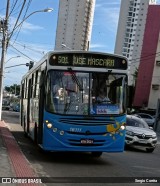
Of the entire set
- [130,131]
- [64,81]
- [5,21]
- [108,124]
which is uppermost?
[5,21]

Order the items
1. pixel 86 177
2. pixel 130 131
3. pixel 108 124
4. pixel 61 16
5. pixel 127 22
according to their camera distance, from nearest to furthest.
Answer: pixel 86 177 < pixel 108 124 < pixel 130 131 < pixel 61 16 < pixel 127 22

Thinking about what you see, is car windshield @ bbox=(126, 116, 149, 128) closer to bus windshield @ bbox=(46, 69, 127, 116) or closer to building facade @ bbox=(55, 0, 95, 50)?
bus windshield @ bbox=(46, 69, 127, 116)

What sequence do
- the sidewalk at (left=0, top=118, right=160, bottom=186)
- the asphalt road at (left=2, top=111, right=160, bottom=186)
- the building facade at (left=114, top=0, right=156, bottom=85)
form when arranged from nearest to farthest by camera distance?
the sidewalk at (left=0, top=118, right=160, bottom=186) < the asphalt road at (left=2, top=111, right=160, bottom=186) < the building facade at (left=114, top=0, right=156, bottom=85)

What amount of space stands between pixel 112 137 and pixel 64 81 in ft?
6.79

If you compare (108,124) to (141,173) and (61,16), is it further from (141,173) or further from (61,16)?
(61,16)

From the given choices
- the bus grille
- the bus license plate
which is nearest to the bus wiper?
the bus grille

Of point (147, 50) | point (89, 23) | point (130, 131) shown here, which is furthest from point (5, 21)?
point (147, 50)

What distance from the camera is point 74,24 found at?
34.6 m

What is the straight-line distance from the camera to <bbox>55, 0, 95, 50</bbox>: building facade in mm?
33003

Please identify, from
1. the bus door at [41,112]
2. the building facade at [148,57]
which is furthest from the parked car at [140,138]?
the building facade at [148,57]

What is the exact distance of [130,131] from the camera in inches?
739

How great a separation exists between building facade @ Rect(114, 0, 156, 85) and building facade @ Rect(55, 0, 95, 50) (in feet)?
188

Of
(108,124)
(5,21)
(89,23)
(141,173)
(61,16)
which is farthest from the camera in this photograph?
(89,23)

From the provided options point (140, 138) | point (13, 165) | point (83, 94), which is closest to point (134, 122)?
point (140, 138)
